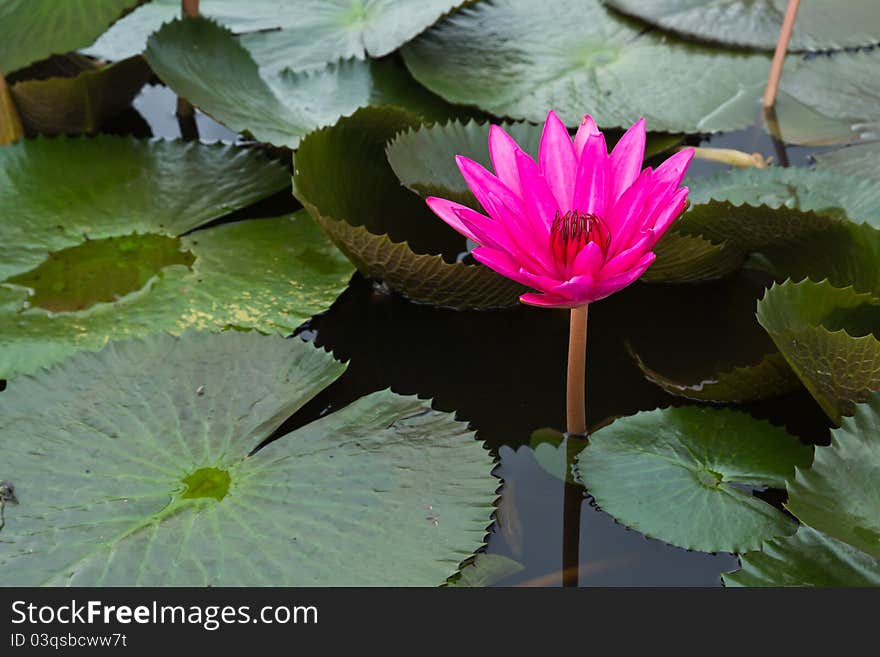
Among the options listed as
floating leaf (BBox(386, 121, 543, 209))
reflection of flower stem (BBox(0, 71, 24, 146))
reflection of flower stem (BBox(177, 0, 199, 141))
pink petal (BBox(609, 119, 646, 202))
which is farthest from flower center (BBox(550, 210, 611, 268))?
reflection of flower stem (BBox(0, 71, 24, 146))

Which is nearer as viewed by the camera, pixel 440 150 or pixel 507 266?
pixel 507 266

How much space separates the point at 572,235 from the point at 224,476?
0.62 m

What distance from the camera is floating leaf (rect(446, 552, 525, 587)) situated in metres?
1.35

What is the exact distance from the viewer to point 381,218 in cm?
198

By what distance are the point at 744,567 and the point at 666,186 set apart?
497 millimetres

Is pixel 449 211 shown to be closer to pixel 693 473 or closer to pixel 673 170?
pixel 673 170

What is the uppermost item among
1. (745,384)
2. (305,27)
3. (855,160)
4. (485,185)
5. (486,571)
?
(485,185)

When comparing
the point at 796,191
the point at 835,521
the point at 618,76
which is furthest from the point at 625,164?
the point at 618,76

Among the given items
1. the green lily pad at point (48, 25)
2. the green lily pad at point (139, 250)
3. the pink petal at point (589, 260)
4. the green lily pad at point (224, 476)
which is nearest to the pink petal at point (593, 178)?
the pink petal at point (589, 260)

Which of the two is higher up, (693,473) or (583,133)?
(583,133)

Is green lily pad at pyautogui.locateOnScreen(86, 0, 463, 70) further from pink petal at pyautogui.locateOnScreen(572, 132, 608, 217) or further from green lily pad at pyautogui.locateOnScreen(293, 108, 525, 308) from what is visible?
pink petal at pyautogui.locateOnScreen(572, 132, 608, 217)

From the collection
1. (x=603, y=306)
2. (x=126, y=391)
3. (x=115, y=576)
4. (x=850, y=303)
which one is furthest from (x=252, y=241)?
(x=850, y=303)

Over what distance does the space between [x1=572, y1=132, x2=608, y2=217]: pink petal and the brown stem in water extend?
126 centimetres
